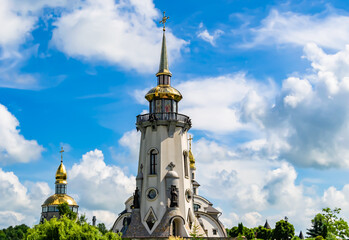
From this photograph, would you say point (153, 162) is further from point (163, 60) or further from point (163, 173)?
point (163, 60)

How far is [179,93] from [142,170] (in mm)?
9619

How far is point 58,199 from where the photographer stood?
97.2m

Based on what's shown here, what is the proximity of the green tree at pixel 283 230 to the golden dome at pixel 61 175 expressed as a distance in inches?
1843

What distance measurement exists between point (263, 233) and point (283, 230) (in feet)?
44.2

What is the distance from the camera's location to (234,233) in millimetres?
89250

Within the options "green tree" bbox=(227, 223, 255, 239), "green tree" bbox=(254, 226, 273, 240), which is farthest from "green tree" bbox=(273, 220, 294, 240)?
"green tree" bbox=(254, 226, 273, 240)

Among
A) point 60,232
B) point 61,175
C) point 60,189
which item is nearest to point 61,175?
point 61,175

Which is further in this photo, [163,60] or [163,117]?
[163,60]

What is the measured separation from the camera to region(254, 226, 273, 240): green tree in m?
89.4

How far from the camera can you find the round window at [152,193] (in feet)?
162

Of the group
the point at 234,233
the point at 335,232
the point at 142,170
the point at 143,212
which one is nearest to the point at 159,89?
the point at 142,170

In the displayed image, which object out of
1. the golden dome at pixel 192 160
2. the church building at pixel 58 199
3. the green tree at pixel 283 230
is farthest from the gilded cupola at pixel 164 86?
the church building at pixel 58 199

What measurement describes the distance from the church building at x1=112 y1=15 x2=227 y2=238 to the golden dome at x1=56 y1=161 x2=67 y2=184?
176 feet

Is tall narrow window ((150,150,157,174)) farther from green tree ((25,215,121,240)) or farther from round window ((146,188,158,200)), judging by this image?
green tree ((25,215,121,240))
